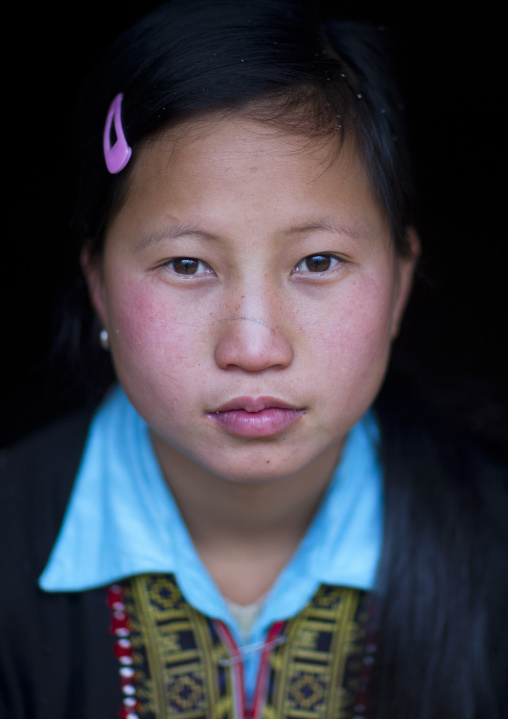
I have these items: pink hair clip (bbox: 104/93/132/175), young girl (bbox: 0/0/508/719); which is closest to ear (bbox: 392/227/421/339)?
young girl (bbox: 0/0/508/719)

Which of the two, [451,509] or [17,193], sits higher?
[17,193]

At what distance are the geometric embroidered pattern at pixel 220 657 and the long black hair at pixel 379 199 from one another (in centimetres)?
6

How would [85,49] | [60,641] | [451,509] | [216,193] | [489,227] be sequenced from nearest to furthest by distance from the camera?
[216,193], [60,641], [451,509], [85,49], [489,227]

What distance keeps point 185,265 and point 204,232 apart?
0.20 ft

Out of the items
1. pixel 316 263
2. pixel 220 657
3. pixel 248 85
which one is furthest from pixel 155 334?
pixel 220 657

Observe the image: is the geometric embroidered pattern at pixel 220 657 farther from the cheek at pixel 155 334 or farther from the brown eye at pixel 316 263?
the brown eye at pixel 316 263

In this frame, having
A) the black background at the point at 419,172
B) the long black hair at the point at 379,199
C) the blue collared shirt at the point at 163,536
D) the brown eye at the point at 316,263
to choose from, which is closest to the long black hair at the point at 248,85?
the long black hair at the point at 379,199

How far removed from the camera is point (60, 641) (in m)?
1.19

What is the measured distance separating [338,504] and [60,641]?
0.48 meters

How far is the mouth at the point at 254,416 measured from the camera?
0.98 metres

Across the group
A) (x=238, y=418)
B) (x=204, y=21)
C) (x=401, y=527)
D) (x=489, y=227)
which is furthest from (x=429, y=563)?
(x=489, y=227)

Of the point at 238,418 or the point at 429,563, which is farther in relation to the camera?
the point at 429,563

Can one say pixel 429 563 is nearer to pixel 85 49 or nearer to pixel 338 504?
pixel 338 504

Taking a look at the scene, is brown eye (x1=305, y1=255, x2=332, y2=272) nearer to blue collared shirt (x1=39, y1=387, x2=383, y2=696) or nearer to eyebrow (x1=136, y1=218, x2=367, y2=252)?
eyebrow (x1=136, y1=218, x2=367, y2=252)
